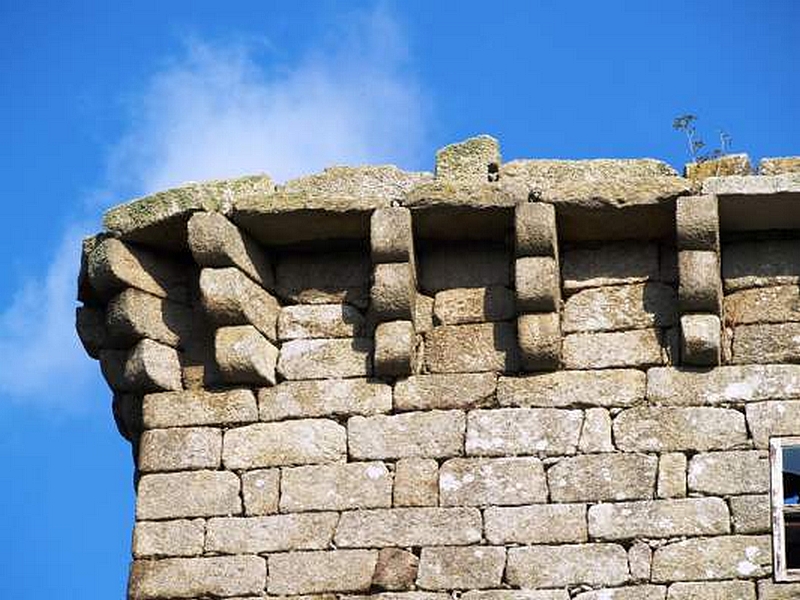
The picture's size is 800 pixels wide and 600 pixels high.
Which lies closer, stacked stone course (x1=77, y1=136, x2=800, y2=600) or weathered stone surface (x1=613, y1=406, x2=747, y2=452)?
stacked stone course (x1=77, y1=136, x2=800, y2=600)

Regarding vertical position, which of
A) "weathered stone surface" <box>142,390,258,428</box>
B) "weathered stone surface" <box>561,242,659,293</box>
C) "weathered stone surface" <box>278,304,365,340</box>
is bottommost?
"weathered stone surface" <box>142,390,258,428</box>

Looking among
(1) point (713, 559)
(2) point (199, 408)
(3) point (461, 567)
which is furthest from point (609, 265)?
(2) point (199, 408)

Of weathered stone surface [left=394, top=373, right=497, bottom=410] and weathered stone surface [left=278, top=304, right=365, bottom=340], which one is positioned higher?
weathered stone surface [left=278, top=304, right=365, bottom=340]

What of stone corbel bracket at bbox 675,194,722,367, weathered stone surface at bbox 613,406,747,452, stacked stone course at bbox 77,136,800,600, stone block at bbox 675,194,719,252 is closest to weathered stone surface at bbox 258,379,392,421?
stacked stone course at bbox 77,136,800,600

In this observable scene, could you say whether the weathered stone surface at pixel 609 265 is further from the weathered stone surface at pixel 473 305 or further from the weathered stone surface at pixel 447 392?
the weathered stone surface at pixel 447 392

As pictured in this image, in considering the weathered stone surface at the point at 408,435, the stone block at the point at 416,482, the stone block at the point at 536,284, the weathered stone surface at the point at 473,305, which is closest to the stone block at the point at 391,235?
the weathered stone surface at the point at 473,305

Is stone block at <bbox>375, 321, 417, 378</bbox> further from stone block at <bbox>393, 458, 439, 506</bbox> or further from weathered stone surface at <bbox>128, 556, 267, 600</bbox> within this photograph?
weathered stone surface at <bbox>128, 556, 267, 600</bbox>

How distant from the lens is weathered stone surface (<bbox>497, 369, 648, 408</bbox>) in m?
14.1

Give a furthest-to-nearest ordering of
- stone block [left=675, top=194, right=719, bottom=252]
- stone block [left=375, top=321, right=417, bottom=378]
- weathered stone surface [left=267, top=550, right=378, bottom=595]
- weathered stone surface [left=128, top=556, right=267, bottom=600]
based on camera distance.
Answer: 1. stone block [left=375, top=321, right=417, bottom=378]
2. stone block [left=675, top=194, right=719, bottom=252]
3. weathered stone surface [left=128, top=556, right=267, bottom=600]
4. weathered stone surface [left=267, top=550, right=378, bottom=595]

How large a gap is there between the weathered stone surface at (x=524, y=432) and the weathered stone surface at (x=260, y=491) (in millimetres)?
1098

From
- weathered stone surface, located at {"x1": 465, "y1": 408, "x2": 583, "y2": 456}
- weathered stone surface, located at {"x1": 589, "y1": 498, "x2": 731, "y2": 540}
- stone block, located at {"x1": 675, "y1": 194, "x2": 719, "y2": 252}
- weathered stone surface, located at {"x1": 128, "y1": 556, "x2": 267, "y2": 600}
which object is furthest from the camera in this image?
stone block, located at {"x1": 675, "y1": 194, "x2": 719, "y2": 252}

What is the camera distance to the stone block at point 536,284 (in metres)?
14.3

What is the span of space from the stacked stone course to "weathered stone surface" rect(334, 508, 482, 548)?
14 mm

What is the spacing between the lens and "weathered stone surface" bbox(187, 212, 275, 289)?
569 inches
